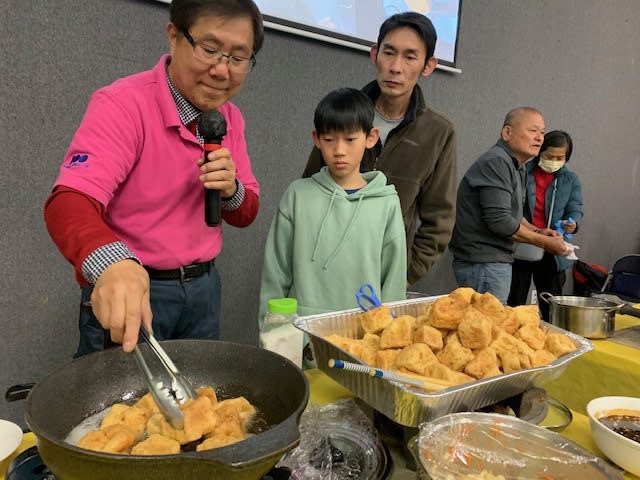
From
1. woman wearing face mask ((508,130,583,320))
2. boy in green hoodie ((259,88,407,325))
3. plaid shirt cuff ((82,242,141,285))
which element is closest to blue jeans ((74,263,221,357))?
boy in green hoodie ((259,88,407,325))

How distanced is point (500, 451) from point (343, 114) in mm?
1026

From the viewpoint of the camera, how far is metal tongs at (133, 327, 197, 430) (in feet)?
2.23

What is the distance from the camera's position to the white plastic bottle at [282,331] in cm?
100

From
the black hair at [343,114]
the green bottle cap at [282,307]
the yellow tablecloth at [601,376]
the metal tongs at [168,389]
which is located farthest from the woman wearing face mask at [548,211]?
the metal tongs at [168,389]

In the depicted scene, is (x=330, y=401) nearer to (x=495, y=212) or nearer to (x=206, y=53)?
(x=206, y=53)

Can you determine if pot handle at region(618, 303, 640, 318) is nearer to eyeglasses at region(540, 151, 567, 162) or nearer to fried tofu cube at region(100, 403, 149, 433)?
fried tofu cube at region(100, 403, 149, 433)

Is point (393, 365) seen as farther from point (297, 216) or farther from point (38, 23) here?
point (38, 23)

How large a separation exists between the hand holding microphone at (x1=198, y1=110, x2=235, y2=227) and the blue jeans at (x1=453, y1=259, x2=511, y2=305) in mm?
1909

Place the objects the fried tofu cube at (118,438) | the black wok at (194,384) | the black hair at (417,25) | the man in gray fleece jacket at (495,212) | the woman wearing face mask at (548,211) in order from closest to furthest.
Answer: the black wok at (194,384)
the fried tofu cube at (118,438)
the black hair at (417,25)
the man in gray fleece jacket at (495,212)
the woman wearing face mask at (548,211)

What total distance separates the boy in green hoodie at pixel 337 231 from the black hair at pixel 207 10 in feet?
1.45

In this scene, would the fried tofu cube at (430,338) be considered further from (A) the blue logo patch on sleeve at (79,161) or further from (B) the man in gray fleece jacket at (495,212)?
(B) the man in gray fleece jacket at (495,212)

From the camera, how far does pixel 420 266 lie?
194cm

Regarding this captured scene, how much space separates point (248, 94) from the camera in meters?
2.36

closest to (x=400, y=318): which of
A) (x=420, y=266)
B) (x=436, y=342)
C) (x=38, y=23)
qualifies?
(x=436, y=342)
